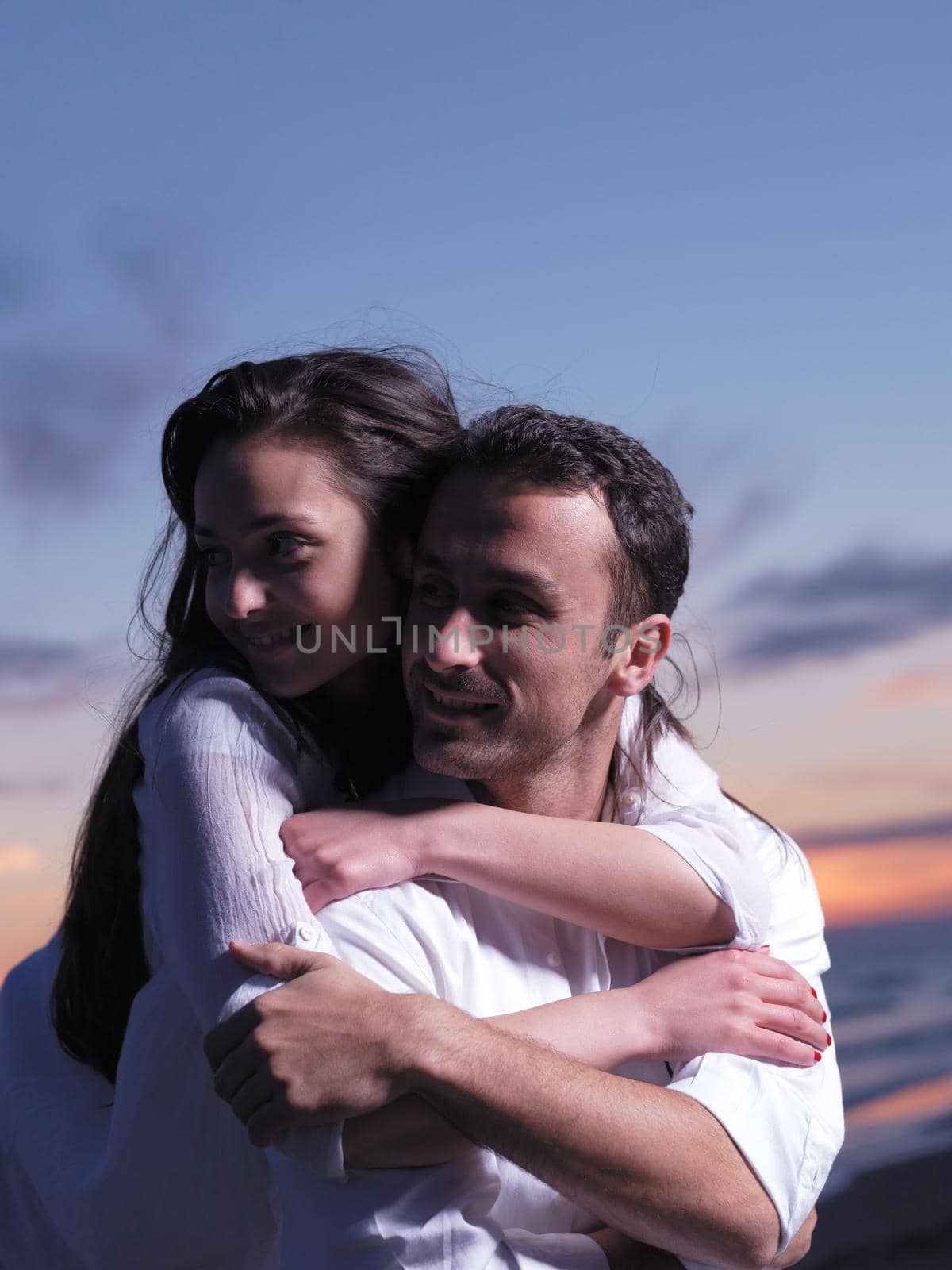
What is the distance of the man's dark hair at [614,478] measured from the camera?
2.23m

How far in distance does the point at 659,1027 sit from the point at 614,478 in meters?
0.97

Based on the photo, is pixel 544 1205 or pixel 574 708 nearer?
pixel 544 1205

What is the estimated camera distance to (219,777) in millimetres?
1873

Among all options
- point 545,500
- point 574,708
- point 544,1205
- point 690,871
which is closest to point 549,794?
point 574,708

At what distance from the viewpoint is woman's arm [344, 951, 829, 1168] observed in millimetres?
1698

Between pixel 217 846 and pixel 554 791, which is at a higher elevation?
pixel 554 791

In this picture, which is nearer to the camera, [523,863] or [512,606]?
[523,863]

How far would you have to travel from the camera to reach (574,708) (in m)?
2.26

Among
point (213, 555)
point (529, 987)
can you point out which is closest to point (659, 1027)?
point (529, 987)

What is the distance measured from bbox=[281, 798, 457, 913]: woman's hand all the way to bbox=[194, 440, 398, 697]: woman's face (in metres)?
0.27

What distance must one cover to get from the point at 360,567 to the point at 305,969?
734 mm

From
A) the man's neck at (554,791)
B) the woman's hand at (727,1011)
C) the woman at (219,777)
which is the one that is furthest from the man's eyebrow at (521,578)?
the woman's hand at (727,1011)

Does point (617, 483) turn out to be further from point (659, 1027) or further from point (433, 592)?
point (659, 1027)

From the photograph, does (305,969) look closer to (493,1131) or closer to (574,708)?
(493,1131)
